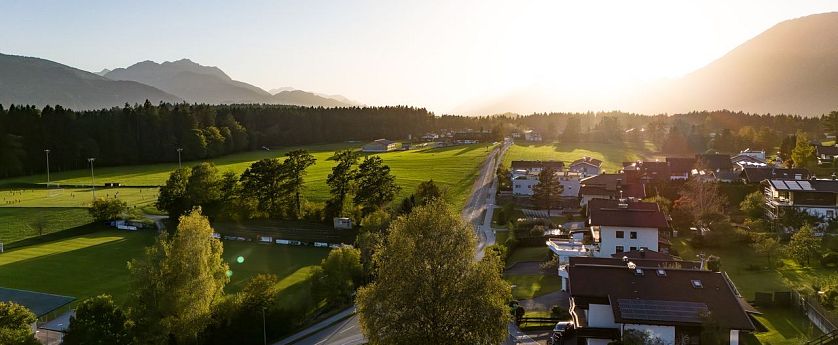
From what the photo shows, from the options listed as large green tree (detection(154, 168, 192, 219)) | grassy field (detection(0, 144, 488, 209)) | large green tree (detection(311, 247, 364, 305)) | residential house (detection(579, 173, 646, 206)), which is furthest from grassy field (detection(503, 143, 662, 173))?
large green tree (detection(311, 247, 364, 305))

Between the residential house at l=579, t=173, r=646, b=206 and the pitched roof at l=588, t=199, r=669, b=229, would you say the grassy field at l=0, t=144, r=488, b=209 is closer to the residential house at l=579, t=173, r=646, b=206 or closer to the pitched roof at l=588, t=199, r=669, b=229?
the residential house at l=579, t=173, r=646, b=206

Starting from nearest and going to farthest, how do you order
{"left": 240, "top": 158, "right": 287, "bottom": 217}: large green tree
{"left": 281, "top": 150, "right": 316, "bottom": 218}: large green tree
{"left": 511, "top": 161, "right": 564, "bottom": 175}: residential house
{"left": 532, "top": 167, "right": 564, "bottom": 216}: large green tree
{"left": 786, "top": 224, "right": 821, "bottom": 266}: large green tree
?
{"left": 786, "top": 224, "right": 821, "bottom": 266}: large green tree, {"left": 240, "top": 158, "right": 287, "bottom": 217}: large green tree, {"left": 281, "top": 150, "right": 316, "bottom": 218}: large green tree, {"left": 532, "top": 167, "right": 564, "bottom": 216}: large green tree, {"left": 511, "top": 161, "right": 564, "bottom": 175}: residential house

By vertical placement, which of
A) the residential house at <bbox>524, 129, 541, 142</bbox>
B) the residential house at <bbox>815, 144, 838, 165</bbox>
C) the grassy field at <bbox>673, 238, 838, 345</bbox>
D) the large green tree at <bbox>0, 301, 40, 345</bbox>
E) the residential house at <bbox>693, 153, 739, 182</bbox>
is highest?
the residential house at <bbox>524, 129, 541, 142</bbox>

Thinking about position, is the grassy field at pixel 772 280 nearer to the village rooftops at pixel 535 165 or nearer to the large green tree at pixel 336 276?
the large green tree at pixel 336 276

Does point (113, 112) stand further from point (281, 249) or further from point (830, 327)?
point (830, 327)

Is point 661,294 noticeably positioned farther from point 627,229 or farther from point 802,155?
point 802,155

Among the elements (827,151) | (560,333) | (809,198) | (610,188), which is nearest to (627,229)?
(560,333)

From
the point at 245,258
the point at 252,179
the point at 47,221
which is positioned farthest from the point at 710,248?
the point at 47,221
